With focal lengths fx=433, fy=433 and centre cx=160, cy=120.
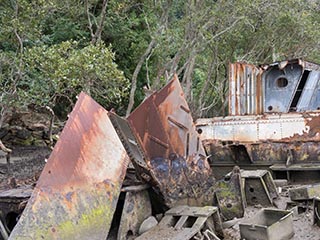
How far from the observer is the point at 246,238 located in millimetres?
4684

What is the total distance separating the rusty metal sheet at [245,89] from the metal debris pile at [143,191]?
2828mm

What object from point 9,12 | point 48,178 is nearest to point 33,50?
point 9,12

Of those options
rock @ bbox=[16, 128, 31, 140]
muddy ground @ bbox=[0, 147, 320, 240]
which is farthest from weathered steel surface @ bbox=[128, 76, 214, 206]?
rock @ bbox=[16, 128, 31, 140]

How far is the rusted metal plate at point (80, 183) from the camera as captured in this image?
3.59 meters

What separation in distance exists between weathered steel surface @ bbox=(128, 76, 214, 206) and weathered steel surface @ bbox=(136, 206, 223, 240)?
0.25 m

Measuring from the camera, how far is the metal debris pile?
3.78m

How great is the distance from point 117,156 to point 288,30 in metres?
15.4

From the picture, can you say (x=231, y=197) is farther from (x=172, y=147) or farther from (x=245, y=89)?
(x=245, y=89)

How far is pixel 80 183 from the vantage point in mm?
3967

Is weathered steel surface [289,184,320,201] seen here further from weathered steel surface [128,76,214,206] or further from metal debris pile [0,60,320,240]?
weathered steel surface [128,76,214,206]

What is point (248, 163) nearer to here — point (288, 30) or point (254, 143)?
point (254, 143)

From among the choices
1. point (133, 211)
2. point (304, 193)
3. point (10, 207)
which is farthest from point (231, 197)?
point (10, 207)

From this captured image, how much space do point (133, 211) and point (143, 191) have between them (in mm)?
315

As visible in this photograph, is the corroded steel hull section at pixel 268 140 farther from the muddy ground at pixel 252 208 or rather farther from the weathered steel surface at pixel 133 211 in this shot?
the weathered steel surface at pixel 133 211
